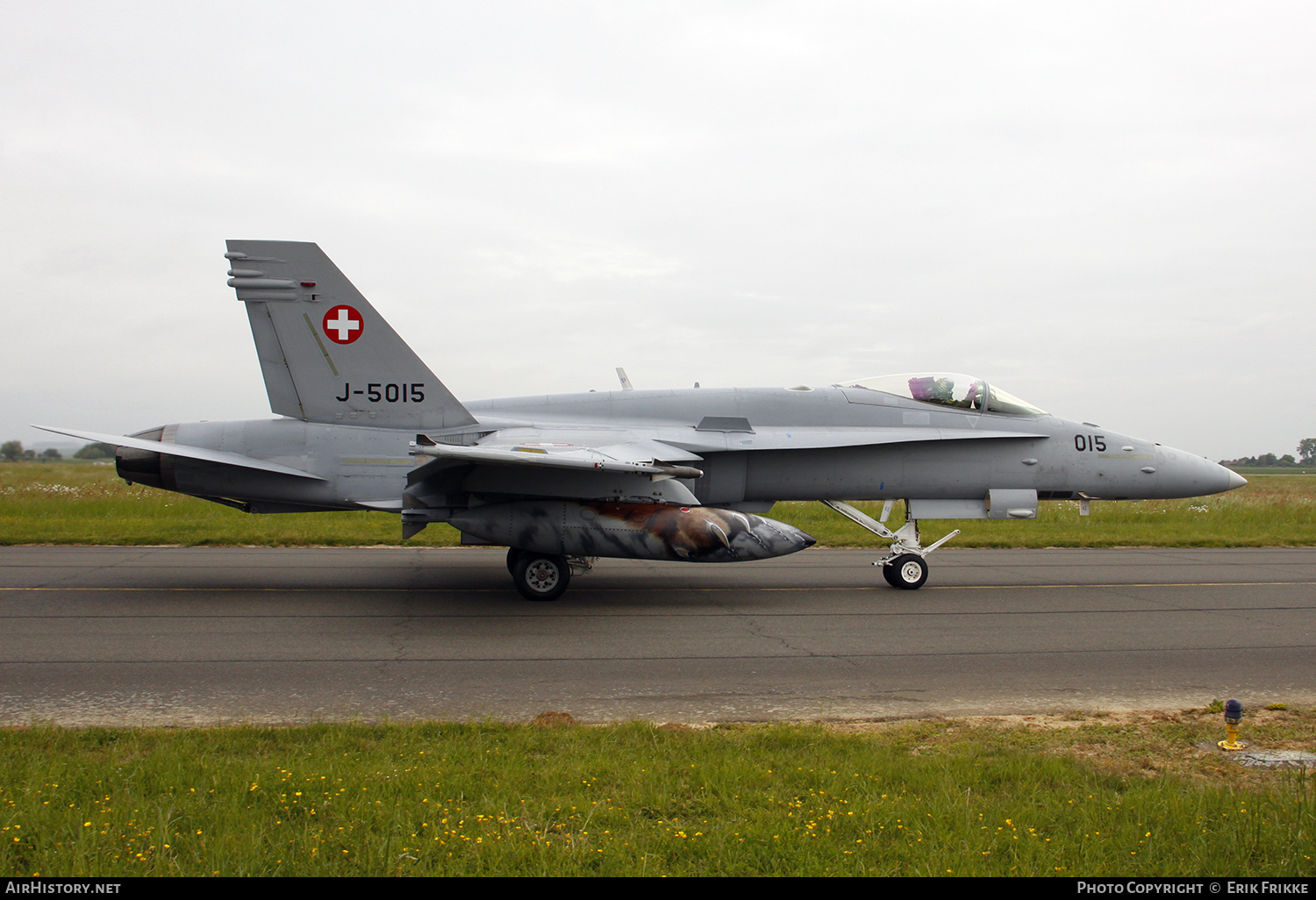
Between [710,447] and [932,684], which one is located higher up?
[710,447]

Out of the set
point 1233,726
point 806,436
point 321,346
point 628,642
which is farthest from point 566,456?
point 1233,726

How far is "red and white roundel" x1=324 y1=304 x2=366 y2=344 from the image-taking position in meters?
10.7

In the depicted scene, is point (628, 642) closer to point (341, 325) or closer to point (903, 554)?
point (903, 554)

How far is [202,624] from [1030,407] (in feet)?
35.7

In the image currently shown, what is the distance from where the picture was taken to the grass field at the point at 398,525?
16.6 meters

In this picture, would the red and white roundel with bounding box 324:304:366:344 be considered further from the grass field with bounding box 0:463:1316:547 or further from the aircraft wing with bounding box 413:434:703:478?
the grass field with bounding box 0:463:1316:547

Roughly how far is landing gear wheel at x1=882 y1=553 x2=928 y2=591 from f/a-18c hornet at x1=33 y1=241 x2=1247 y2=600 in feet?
0.08

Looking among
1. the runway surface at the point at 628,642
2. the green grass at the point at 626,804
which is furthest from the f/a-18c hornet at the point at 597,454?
the green grass at the point at 626,804

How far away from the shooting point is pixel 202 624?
8.68 m

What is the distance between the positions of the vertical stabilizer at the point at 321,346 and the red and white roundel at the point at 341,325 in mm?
11

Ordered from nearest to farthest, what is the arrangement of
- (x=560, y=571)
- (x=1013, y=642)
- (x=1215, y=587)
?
(x=1013, y=642)
(x=560, y=571)
(x=1215, y=587)

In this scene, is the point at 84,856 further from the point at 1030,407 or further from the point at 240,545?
the point at 240,545

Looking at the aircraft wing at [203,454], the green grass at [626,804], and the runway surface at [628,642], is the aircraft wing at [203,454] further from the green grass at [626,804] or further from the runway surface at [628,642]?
the green grass at [626,804]
